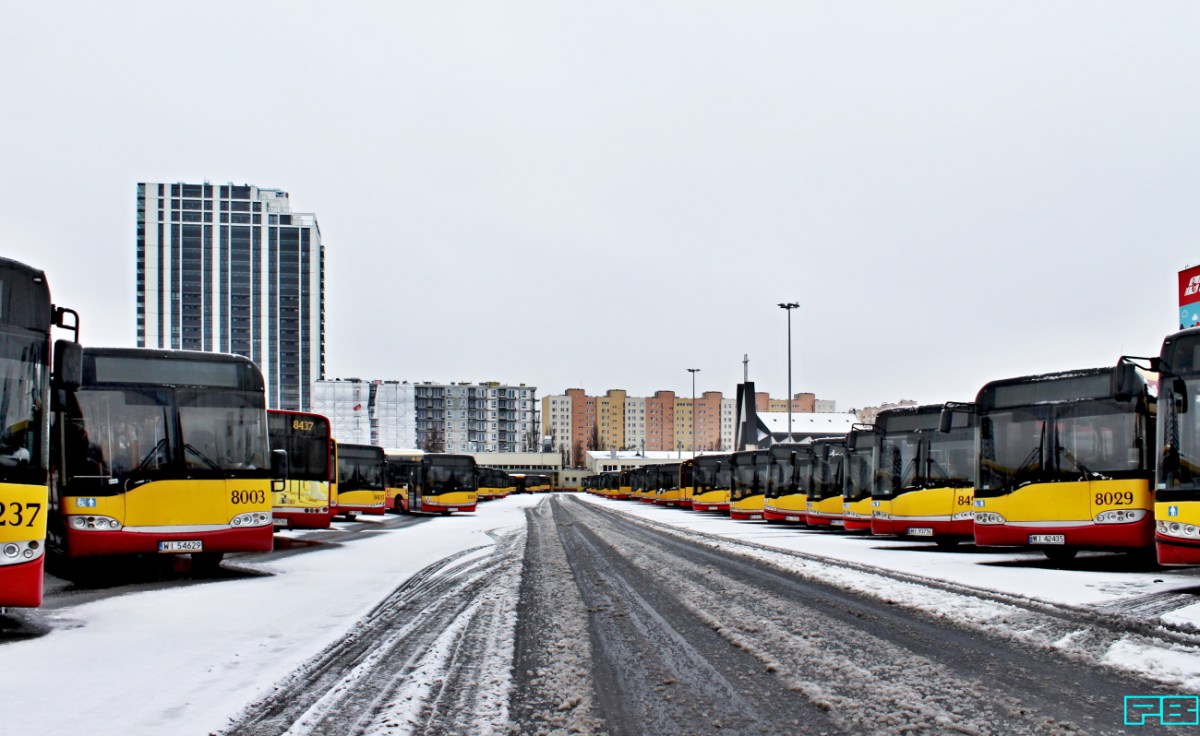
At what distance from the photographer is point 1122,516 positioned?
13172mm

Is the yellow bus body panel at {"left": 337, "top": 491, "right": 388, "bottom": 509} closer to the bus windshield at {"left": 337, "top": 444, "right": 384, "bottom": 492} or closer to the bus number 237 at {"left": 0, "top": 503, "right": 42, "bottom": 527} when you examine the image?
the bus windshield at {"left": 337, "top": 444, "right": 384, "bottom": 492}

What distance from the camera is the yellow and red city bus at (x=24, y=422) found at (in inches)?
289

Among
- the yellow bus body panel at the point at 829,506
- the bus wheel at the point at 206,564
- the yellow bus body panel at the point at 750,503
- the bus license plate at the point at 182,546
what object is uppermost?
the bus license plate at the point at 182,546

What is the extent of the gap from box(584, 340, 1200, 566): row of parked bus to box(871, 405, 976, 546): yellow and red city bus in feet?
0.08

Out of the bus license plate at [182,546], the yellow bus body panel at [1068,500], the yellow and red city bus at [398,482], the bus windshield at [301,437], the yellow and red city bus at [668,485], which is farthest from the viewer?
the yellow and red city bus at [668,485]

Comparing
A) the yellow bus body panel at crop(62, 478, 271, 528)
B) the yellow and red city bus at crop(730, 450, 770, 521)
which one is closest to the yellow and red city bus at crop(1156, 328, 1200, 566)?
the yellow bus body panel at crop(62, 478, 271, 528)

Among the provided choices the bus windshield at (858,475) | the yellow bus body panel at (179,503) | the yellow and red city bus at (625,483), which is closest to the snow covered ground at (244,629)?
the yellow bus body panel at (179,503)

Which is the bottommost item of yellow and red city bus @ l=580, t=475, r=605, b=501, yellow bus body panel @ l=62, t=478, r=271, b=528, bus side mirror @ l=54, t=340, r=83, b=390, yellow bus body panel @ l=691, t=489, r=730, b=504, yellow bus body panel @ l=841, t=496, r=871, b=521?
yellow and red city bus @ l=580, t=475, r=605, b=501

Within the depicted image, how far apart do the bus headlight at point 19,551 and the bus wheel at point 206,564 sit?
5.68 metres

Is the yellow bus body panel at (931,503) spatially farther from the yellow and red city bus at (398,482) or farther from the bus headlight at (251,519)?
the yellow and red city bus at (398,482)

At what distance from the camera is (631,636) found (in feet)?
25.3

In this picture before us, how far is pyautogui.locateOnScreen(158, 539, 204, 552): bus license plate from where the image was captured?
38.4 ft

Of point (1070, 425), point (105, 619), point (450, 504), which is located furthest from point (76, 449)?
point (450, 504)

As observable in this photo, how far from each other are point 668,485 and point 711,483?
61.5ft
